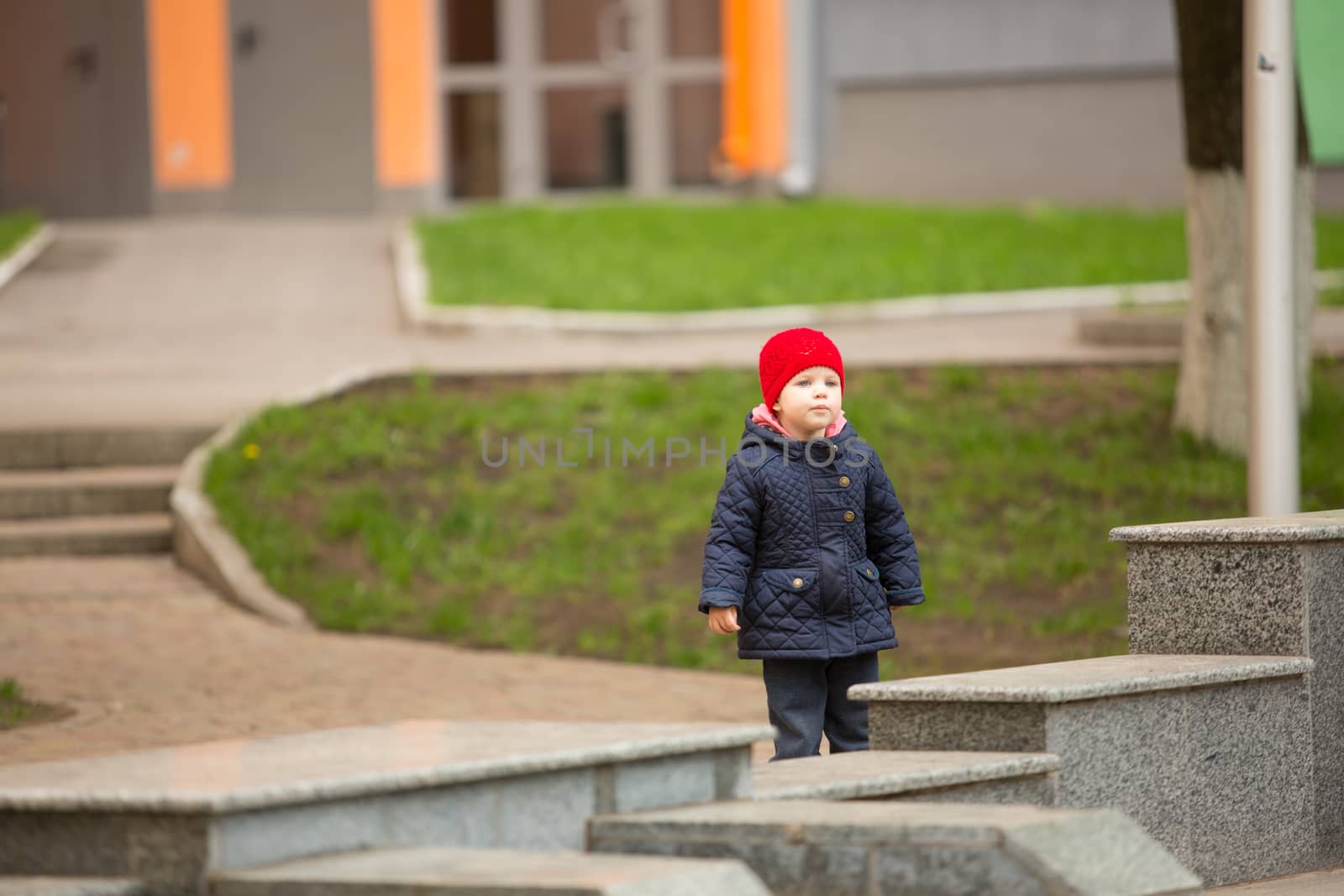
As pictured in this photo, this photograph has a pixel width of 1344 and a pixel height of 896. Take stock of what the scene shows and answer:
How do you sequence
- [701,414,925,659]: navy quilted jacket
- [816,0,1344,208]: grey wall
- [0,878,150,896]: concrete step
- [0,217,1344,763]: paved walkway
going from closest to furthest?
[0,878,150,896]: concrete step → [701,414,925,659]: navy quilted jacket → [0,217,1344,763]: paved walkway → [816,0,1344,208]: grey wall

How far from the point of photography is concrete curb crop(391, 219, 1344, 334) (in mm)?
15047

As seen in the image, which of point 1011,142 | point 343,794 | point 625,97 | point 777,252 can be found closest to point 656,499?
point 343,794

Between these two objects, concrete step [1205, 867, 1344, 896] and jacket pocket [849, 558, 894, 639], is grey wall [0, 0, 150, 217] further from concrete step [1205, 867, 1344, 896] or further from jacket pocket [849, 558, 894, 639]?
concrete step [1205, 867, 1344, 896]

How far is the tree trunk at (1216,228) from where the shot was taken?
32.0ft

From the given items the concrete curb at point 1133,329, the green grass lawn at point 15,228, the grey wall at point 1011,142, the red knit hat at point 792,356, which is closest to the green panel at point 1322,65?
the concrete curb at point 1133,329

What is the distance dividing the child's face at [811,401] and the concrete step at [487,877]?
5.88 ft

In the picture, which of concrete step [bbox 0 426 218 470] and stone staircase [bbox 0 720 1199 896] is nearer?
stone staircase [bbox 0 720 1199 896]

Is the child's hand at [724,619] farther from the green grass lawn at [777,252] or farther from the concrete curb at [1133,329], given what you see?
the green grass lawn at [777,252]

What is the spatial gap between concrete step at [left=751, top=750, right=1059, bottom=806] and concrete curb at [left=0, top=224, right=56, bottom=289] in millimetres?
14703

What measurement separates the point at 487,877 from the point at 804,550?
6.40 feet

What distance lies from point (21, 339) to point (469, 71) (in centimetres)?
1002

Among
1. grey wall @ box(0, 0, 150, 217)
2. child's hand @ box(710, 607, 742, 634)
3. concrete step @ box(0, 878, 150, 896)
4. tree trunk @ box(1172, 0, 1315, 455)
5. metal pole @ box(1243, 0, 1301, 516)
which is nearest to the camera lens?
concrete step @ box(0, 878, 150, 896)

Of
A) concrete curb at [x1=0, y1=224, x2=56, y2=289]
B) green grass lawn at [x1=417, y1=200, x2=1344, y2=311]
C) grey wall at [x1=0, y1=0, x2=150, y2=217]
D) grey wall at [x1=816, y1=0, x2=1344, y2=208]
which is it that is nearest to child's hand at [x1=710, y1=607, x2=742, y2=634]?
green grass lawn at [x1=417, y1=200, x2=1344, y2=311]

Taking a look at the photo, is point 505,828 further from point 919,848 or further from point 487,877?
point 919,848
